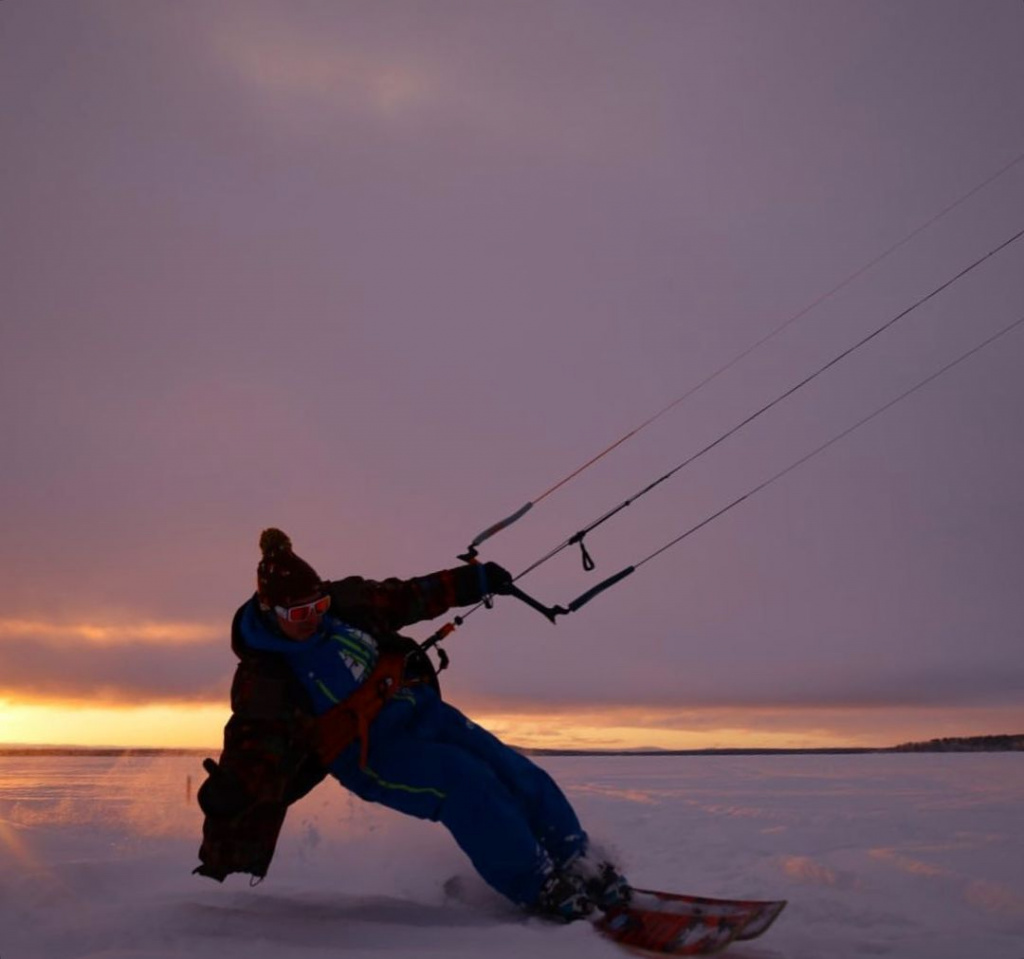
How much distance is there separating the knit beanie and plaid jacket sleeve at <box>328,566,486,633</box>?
0.41m

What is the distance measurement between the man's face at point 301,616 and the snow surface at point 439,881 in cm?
131

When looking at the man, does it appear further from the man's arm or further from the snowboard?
the snowboard

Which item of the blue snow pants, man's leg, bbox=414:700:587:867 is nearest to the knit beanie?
the blue snow pants

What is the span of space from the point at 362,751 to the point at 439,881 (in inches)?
56.4

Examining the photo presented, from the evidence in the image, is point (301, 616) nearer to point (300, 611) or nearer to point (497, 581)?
point (300, 611)

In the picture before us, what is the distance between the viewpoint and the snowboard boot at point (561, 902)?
4770 millimetres

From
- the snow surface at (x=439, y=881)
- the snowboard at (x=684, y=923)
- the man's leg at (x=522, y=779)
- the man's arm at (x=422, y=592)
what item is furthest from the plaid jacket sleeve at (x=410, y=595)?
the snowboard at (x=684, y=923)

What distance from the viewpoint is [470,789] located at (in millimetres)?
4941

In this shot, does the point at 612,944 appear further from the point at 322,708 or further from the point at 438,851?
the point at 438,851

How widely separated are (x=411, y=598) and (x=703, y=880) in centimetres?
262

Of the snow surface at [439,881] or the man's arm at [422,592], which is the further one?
the man's arm at [422,592]

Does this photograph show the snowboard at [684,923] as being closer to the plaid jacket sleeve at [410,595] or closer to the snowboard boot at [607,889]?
the snowboard boot at [607,889]

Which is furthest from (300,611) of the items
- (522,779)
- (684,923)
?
(684,923)

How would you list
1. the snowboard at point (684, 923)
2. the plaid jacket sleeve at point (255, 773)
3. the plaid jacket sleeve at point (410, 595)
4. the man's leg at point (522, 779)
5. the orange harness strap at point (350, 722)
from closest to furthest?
1. the snowboard at point (684, 923)
2. the plaid jacket sleeve at point (255, 773)
3. the orange harness strap at point (350, 722)
4. the man's leg at point (522, 779)
5. the plaid jacket sleeve at point (410, 595)
